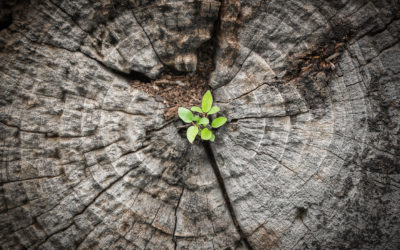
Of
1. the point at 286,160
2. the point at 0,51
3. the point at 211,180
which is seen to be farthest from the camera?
the point at 211,180

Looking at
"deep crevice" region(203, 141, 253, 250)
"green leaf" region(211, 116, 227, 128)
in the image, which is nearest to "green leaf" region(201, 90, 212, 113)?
"green leaf" region(211, 116, 227, 128)

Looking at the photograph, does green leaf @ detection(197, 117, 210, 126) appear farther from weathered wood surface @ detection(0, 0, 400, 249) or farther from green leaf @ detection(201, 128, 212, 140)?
weathered wood surface @ detection(0, 0, 400, 249)

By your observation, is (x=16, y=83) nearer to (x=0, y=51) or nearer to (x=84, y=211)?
(x=0, y=51)

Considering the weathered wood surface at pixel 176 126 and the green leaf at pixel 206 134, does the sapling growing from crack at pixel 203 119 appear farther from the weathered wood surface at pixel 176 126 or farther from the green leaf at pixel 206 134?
the weathered wood surface at pixel 176 126

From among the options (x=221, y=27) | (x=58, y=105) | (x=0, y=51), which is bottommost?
(x=58, y=105)

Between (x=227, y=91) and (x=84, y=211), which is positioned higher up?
(x=227, y=91)

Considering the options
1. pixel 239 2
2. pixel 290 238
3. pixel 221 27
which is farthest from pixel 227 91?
pixel 290 238

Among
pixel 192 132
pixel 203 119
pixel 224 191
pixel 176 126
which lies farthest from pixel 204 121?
pixel 224 191

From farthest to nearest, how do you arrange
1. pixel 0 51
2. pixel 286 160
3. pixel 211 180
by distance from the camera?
pixel 211 180, pixel 286 160, pixel 0 51
